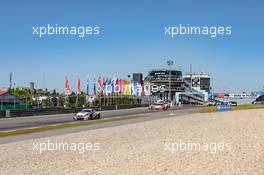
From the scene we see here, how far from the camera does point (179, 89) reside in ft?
593

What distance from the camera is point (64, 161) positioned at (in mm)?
13992

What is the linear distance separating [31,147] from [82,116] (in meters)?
27.9

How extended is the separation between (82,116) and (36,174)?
3481 centimetres

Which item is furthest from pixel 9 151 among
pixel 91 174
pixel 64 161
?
pixel 91 174

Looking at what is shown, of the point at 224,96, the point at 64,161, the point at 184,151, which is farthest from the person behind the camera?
the point at 224,96

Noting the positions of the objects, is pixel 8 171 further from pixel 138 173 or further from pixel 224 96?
pixel 224 96

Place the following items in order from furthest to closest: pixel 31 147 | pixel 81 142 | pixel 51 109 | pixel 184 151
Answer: pixel 51 109 < pixel 81 142 < pixel 31 147 < pixel 184 151

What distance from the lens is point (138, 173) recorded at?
1141 centimetres

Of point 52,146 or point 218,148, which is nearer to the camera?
point 218,148

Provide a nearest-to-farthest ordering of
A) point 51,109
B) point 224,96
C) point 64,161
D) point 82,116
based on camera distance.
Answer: point 64,161, point 82,116, point 51,109, point 224,96

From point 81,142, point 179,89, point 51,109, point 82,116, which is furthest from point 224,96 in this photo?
point 81,142

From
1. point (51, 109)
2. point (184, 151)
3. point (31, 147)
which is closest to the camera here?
point (184, 151)

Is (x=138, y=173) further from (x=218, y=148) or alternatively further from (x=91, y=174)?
(x=218, y=148)

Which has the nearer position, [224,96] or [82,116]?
[82,116]
